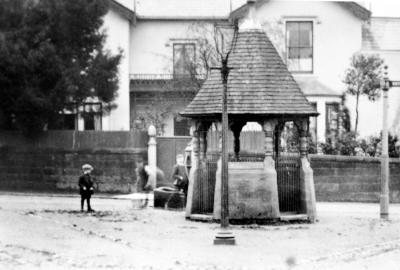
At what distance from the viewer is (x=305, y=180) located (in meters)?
23.2

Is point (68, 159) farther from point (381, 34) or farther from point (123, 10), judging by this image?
point (381, 34)

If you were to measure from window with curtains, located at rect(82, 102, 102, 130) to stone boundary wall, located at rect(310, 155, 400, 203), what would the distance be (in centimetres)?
877

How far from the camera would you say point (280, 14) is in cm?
4016

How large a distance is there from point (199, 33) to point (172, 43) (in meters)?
3.90

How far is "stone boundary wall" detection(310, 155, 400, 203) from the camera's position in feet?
98.7

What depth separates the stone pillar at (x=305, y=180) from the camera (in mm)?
23031

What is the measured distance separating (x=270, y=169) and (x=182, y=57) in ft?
63.4

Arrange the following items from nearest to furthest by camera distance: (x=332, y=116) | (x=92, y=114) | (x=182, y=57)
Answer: (x=92, y=114)
(x=332, y=116)
(x=182, y=57)

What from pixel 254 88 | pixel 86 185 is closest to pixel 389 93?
pixel 254 88

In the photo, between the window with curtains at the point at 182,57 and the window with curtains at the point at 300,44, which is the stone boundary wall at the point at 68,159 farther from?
the window with curtains at the point at 300,44

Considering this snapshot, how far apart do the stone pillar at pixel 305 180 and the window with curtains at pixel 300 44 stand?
1633 cm

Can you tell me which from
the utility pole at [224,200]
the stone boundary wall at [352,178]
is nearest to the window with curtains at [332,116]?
the stone boundary wall at [352,178]

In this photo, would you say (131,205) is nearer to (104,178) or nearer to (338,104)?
(104,178)

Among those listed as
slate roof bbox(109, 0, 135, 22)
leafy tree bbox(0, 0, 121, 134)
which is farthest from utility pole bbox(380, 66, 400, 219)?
slate roof bbox(109, 0, 135, 22)
